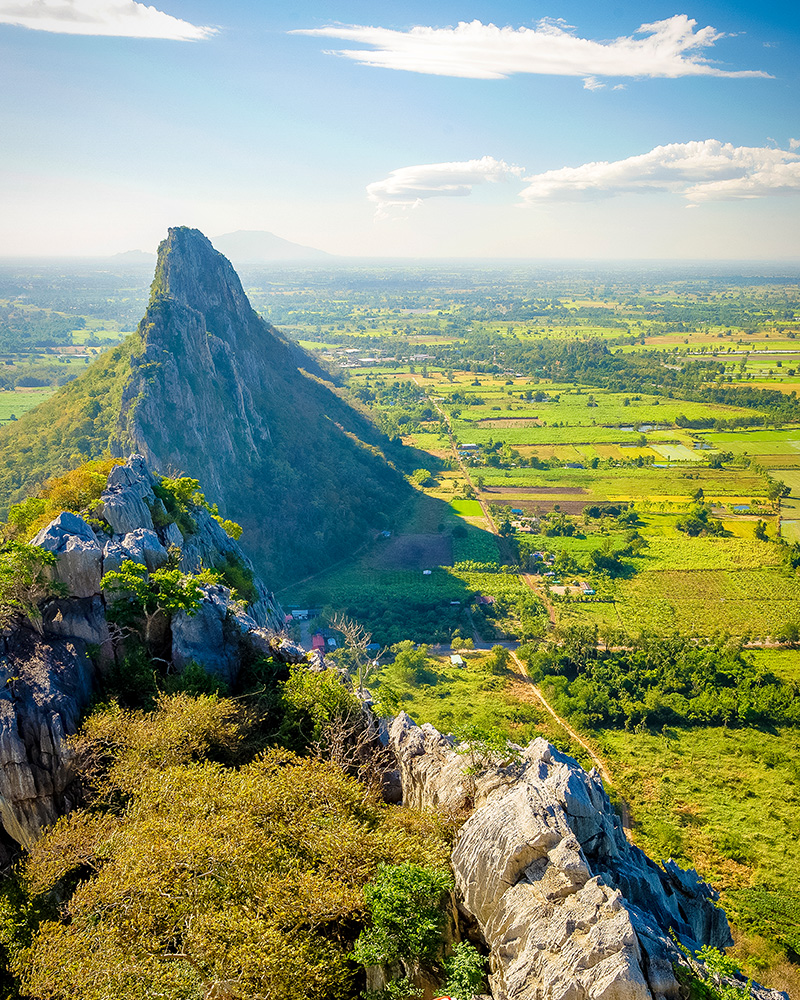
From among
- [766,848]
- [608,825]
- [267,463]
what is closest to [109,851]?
[608,825]

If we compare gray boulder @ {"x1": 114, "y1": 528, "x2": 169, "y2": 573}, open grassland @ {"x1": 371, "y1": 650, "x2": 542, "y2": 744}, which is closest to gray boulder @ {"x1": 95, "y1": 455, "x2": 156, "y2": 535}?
gray boulder @ {"x1": 114, "y1": 528, "x2": 169, "y2": 573}

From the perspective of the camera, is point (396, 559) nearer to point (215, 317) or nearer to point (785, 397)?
point (215, 317)

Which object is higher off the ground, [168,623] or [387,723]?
[168,623]

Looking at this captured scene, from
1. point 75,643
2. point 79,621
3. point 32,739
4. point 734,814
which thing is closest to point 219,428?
point 79,621

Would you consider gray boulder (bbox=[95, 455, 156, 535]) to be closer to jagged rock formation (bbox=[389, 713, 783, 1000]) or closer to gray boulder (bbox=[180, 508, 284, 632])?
gray boulder (bbox=[180, 508, 284, 632])

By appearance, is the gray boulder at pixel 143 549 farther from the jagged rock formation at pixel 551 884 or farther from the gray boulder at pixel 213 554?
the jagged rock formation at pixel 551 884

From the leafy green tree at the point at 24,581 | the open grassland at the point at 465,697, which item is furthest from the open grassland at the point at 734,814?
the leafy green tree at the point at 24,581
